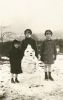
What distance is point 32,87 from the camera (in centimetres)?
516

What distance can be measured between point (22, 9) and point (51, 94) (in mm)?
2714

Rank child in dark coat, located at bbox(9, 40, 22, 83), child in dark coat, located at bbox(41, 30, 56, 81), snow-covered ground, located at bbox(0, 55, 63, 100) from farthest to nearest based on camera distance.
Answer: child in dark coat, located at bbox(41, 30, 56, 81), child in dark coat, located at bbox(9, 40, 22, 83), snow-covered ground, located at bbox(0, 55, 63, 100)

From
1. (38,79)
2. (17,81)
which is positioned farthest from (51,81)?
(17,81)

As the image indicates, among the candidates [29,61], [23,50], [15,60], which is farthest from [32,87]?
[23,50]

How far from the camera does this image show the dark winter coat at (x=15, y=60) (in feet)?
18.9

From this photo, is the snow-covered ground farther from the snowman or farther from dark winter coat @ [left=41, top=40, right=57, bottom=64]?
dark winter coat @ [left=41, top=40, right=57, bottom=64]

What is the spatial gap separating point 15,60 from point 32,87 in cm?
97

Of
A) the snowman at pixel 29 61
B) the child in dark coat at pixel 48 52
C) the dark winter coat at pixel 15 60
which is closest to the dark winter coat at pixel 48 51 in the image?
the child in dark coat at pixel 48 52

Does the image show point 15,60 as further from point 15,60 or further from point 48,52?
point 48,52

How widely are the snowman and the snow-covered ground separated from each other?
301mm

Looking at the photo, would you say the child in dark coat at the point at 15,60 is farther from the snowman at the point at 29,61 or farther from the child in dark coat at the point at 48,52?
the child in dark coat at the point at 48,52

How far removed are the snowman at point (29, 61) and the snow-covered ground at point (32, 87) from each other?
30 centimetres

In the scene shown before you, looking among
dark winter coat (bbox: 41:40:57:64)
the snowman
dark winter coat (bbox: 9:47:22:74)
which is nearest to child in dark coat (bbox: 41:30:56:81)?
dark winter coat (bbox: 41:40:57:64)

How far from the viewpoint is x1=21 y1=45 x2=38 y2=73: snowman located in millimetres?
5758
